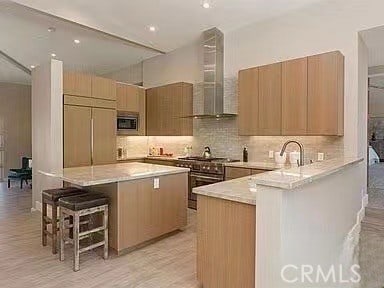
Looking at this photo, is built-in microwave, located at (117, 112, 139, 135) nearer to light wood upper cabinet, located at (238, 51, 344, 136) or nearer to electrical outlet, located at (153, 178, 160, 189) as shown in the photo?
light wood upper cabinet, located at (238, 51, 344, 136)

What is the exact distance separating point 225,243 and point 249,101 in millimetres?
2994

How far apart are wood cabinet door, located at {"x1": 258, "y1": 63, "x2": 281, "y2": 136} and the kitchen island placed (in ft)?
5.02

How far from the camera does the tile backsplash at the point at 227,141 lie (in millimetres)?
4566

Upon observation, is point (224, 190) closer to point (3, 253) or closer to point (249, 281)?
point (249, 281)

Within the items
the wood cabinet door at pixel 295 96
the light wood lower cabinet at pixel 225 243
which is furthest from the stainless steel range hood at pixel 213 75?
the light wood lower cabinet at pixel 225 243

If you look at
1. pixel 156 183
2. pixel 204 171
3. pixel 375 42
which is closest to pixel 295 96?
pixel 375 42

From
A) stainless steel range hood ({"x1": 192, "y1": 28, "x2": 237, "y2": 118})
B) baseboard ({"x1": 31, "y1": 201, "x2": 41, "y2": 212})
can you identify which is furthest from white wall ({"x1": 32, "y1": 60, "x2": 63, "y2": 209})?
stainless steel range hood ({"x1": 192, "y1": 28, "x2": 237, "y2": 118})

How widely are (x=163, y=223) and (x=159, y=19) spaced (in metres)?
3.44

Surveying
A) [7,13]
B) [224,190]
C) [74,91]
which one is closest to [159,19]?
[74,91]

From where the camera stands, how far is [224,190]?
2.38 metres

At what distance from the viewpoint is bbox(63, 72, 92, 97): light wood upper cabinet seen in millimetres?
5012

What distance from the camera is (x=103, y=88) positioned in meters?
5.59

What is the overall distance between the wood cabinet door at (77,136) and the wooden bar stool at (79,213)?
77.1 inches

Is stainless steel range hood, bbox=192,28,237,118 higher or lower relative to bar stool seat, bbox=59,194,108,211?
higher
